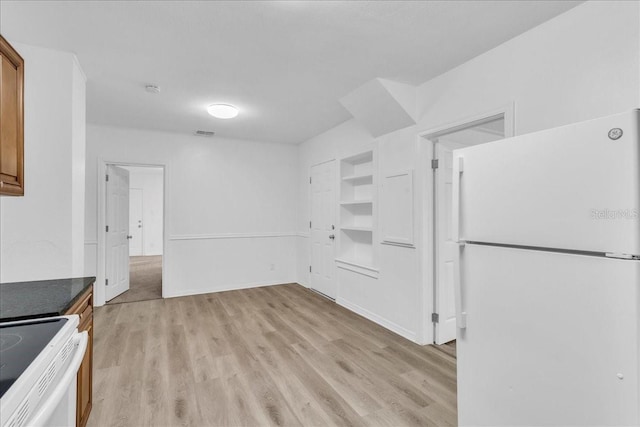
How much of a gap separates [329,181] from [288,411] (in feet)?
10.5

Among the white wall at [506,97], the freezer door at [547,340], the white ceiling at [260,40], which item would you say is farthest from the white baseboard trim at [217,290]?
the freezer door at [547,340]

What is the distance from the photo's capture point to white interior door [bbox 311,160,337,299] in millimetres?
4555

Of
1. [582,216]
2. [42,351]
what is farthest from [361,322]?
[42,351]

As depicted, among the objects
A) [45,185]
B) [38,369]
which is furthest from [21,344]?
[45,185]

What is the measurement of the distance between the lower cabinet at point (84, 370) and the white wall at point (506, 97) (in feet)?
8.54

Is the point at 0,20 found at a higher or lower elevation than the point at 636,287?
higher

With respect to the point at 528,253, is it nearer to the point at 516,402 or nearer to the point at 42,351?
the point at 516,402

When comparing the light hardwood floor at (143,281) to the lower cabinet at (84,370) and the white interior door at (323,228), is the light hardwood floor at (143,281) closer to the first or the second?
the white interior door at (323,228)

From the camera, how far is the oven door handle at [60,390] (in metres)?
0.85

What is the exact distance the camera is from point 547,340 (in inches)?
48.7

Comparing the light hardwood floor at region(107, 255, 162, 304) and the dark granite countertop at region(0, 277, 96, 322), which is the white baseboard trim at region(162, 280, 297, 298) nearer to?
the light hardwood floor at region(107, 255, 162, 304)

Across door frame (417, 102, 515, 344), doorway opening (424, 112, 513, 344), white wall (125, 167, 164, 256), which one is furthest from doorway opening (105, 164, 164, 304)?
doorway opening (424, 112, 513, 344)

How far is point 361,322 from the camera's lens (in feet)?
11.8

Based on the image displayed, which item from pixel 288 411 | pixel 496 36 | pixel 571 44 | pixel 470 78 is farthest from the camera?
pixel 470 78
